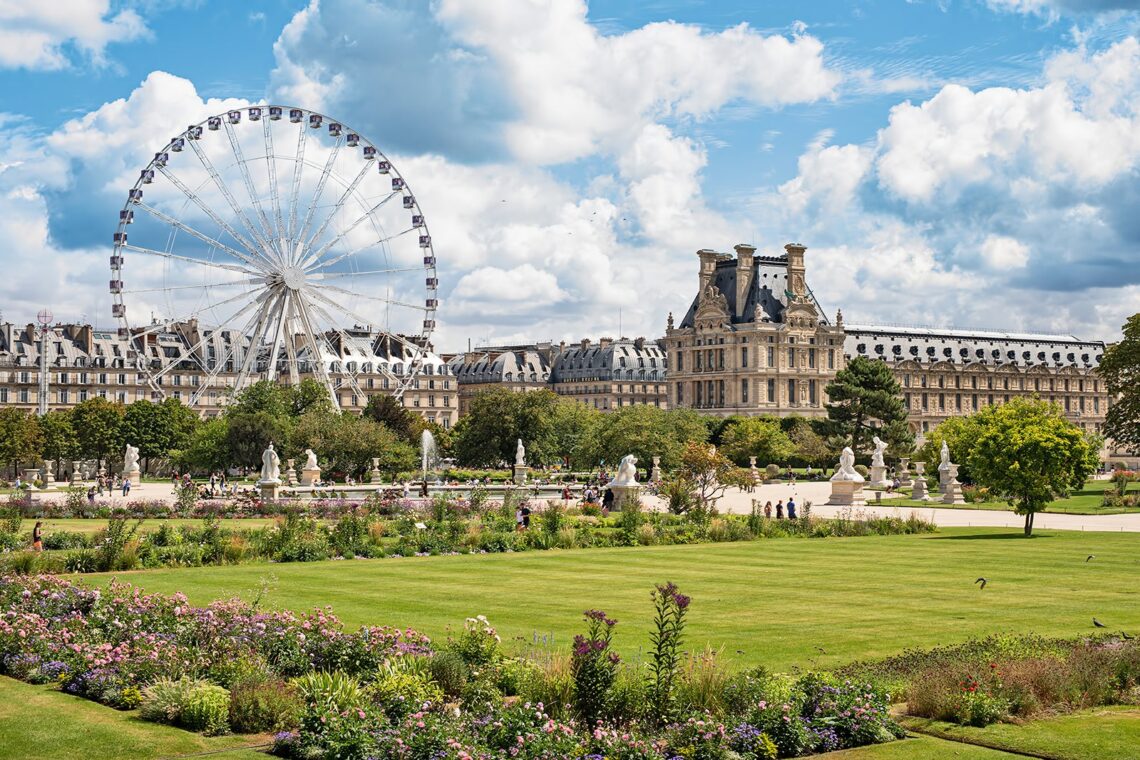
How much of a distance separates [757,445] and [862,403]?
8835mm

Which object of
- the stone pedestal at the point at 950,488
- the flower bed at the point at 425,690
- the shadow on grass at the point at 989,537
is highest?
the stone pedestal at the point at 950,488

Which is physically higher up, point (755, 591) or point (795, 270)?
point (795, 270)

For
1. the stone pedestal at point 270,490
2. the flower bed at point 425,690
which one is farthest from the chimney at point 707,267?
the flower bed at point 425,690

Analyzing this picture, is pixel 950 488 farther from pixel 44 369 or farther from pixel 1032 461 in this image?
pixel 44 369

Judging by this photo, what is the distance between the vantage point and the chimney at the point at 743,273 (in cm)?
13900

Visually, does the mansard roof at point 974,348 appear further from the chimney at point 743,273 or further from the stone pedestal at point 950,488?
the stone pedestal at point 950,488

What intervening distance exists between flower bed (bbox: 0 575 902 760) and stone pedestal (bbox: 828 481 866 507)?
4502 centimetres

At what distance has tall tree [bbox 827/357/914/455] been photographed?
337 ft

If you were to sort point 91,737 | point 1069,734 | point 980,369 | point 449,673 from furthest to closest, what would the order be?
1. point 980,369
2. point 449,673
3. point 1069,734
4. point 91,737

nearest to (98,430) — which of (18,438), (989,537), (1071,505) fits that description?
(18,438)

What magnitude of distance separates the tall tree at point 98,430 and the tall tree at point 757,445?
45486mm

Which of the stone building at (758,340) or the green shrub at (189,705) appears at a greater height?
the stone building at (758,340)

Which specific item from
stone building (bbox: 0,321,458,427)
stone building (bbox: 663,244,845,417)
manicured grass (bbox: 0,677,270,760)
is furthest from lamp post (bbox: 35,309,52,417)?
manicured grass (bbox: 0,677,270,760)

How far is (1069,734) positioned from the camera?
1427 cm
